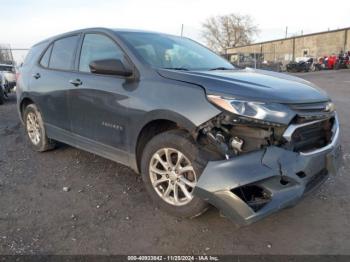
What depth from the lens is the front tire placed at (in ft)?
9.80

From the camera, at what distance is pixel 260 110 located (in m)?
2.74

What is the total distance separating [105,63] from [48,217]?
156 centimetres

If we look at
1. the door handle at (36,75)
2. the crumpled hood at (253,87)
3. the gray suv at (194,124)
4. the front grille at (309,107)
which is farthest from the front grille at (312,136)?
the door handle at (36,75)

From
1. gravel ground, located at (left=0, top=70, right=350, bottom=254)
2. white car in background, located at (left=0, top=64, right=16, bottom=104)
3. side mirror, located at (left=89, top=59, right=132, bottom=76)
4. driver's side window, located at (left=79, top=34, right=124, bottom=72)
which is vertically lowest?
gravel ground, located at (left=0, top=70, right=350, bottom=254)

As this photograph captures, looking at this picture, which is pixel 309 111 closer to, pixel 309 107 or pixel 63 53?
pixel 309 107

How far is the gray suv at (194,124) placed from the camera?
2.68m

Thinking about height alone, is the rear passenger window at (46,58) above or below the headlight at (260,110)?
above

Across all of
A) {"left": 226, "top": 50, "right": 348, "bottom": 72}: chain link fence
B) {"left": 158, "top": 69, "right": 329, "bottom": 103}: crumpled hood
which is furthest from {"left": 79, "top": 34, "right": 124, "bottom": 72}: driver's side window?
{"left": 226, "top": 50, "right": 348, "bottom": 72}: chain link fence

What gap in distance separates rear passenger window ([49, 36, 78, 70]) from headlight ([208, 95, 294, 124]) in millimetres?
2471

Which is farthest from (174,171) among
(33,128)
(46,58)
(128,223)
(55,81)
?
(33,128)

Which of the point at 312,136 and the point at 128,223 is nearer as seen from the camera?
the point at 312,136

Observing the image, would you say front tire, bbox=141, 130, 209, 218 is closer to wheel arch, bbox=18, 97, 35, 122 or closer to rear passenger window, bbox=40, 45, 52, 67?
rear passenger window, bbox=40, 45, 52, 67

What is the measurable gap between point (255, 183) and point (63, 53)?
327 cm

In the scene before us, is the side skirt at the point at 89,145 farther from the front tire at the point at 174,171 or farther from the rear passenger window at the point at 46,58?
the rear passenger window at the point at 46,58
